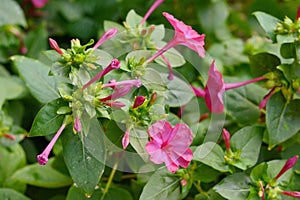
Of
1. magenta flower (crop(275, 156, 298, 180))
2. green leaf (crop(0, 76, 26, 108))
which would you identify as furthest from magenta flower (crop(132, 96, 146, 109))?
green leaf (crop(0, 76, 26, 108))

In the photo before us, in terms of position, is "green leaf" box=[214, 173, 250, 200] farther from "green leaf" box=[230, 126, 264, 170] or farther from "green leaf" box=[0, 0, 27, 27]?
"green leaf" box=[0, 0, 27, 27]

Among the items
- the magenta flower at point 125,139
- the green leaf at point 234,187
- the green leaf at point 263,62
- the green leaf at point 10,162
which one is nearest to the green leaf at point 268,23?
the green leaf at point 263,62

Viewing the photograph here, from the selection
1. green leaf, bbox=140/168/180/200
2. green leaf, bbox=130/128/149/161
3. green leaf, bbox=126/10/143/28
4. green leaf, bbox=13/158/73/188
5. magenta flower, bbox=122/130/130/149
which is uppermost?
green leaf, bbox=126/10/143/28

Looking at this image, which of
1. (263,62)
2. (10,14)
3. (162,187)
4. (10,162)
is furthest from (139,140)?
(10,14)

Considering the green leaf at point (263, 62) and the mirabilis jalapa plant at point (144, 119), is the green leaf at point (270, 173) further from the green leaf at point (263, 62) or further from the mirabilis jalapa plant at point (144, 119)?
the green leaf at point (263, 62)

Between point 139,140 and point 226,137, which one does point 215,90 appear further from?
point 139,140

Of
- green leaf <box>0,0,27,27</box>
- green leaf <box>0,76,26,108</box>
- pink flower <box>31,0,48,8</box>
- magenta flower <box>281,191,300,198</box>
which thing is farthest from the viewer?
pink flower <box>31,0,48,8</box>
